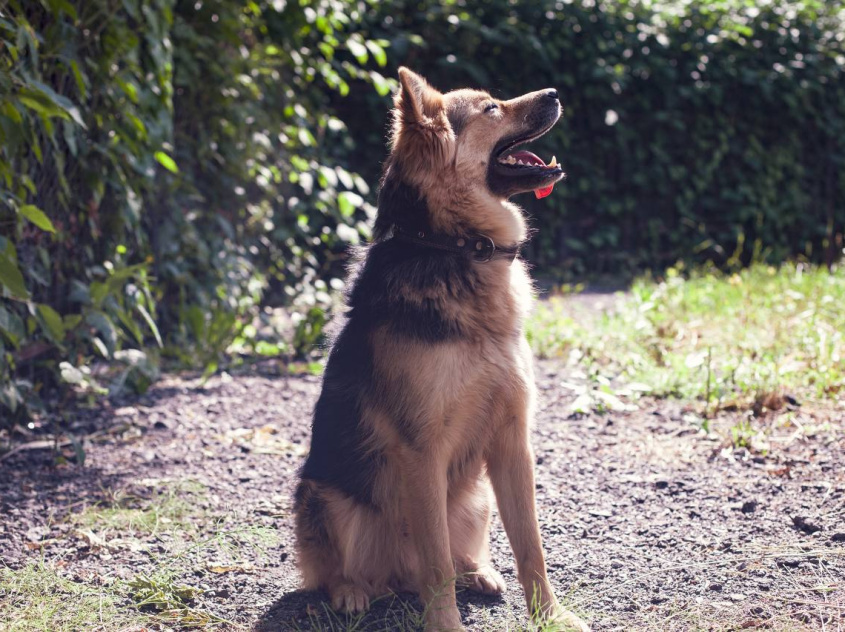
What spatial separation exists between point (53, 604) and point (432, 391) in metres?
1.57

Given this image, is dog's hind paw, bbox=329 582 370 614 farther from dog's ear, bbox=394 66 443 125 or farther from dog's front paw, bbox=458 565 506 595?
dog's ear, bbox=394 66 443 125

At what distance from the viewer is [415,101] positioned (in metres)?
3.23

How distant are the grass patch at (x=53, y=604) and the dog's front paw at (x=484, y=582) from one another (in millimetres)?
1207

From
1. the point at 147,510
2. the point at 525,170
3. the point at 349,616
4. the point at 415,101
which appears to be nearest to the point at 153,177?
the point at 147,510

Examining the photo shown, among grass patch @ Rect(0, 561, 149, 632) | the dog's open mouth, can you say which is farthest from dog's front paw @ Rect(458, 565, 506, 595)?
the dog's open mouth

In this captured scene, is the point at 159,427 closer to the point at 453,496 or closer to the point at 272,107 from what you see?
the point at 453,496

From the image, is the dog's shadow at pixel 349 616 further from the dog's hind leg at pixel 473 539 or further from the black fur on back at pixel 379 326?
the black fur on back at pixel 379 326

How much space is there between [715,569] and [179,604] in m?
2.01

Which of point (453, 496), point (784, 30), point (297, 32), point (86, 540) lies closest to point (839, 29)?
point (784, 30)

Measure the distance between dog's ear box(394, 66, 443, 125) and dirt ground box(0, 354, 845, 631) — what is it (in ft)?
6.03

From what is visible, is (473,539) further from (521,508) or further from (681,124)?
(681,124)

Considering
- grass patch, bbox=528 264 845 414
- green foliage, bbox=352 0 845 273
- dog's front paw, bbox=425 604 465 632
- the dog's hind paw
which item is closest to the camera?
dog's front paw, bbox=425 604 465 632

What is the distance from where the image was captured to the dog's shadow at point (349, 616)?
9.83 feet

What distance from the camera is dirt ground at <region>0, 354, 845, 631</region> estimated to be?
3.06 meters
